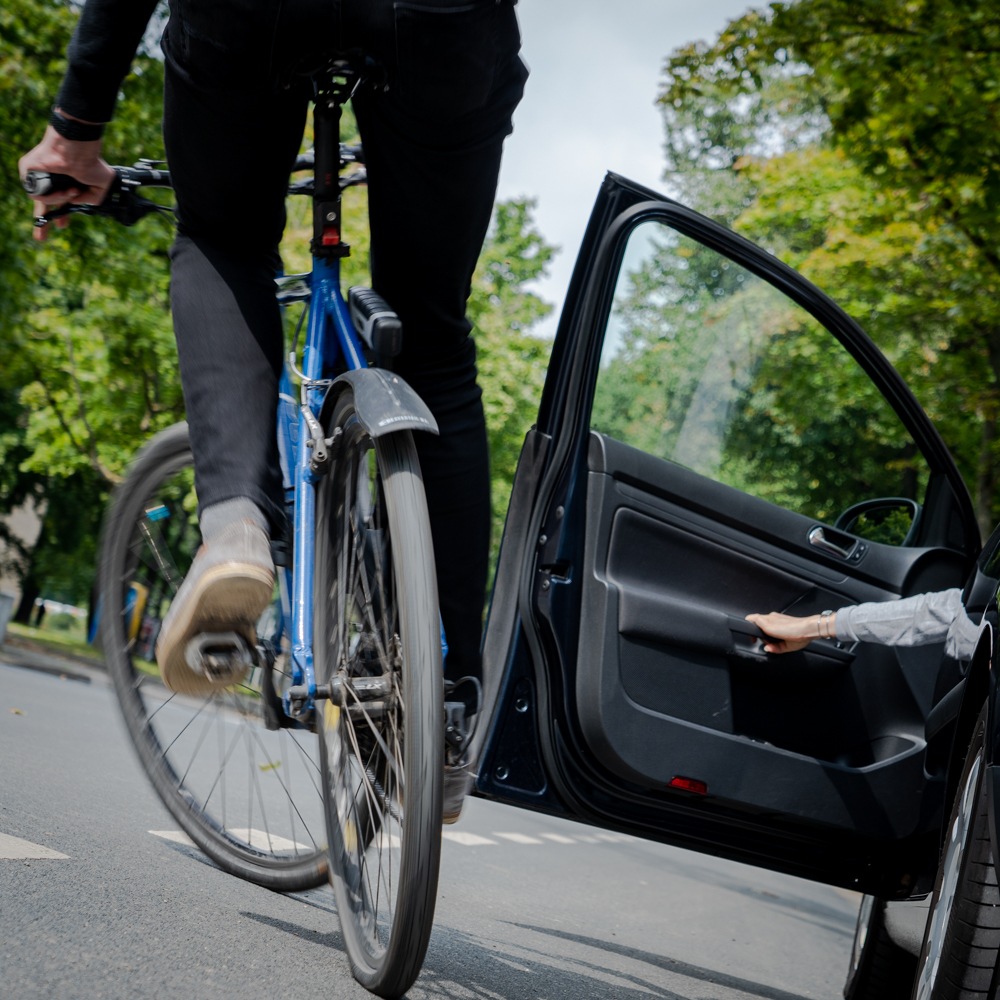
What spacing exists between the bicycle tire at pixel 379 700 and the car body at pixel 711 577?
17.4 inches

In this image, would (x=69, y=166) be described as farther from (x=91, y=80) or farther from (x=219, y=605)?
(x=219, y=605)

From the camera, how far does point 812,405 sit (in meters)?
3.64

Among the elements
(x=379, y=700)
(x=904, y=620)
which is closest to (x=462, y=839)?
(x=904, y=620)

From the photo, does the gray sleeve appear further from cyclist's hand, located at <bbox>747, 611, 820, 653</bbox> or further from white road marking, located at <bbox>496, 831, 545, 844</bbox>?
white road marking, located at <bbox>496, 831, 545, 844</bbox>

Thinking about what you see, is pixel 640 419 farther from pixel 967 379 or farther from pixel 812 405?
pixel 967 379

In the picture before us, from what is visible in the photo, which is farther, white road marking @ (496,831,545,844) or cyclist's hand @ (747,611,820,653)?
white road marking @ (496,831,545,844)

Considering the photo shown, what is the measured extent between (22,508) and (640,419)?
106ft

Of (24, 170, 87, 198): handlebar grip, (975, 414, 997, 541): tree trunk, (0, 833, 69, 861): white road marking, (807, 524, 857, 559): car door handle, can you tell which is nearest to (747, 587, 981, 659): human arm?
(807, 524, 857, 559): car door handle

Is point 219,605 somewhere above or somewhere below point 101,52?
below

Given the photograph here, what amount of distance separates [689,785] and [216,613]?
47.0 inches

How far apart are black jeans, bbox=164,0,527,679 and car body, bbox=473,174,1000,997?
0.40 meters

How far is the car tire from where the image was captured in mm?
3764

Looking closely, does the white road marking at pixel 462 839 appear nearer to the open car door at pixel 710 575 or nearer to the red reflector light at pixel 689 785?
the open car door at pixel 710 575

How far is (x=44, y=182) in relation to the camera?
2.69 m
